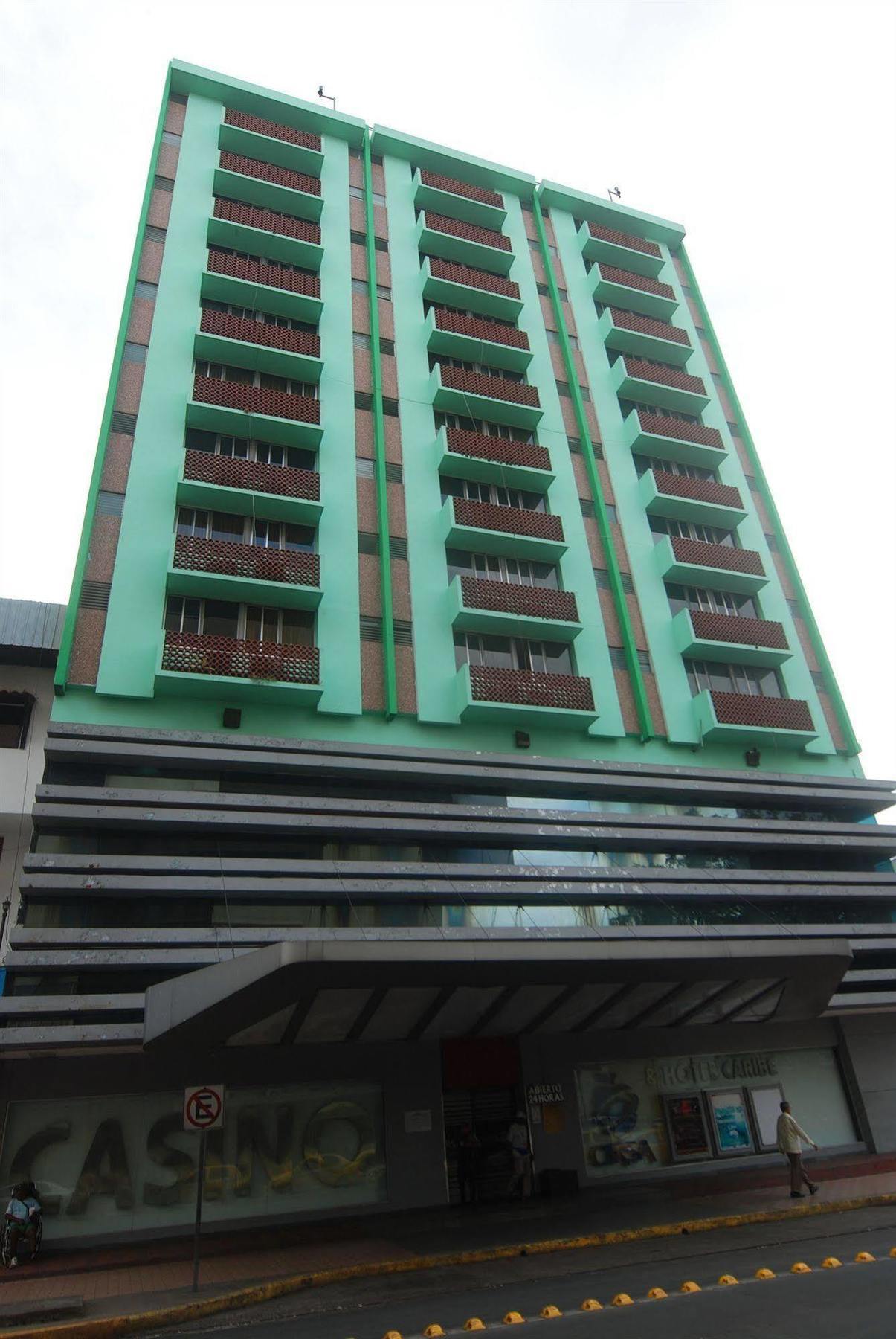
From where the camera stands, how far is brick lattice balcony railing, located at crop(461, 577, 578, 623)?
23797 mm

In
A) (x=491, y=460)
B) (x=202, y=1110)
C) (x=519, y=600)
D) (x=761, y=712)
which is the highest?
(x=491, y=460)

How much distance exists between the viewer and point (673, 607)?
2809cm

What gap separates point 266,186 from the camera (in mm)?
29281

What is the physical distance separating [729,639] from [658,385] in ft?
36.3

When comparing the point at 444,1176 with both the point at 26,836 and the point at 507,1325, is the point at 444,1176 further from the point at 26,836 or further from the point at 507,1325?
the point at 26,836

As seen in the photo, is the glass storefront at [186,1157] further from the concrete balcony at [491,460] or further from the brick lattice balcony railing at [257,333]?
the brick lattice balcony railing at [257,333]

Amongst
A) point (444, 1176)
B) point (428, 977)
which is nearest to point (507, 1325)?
point (428, 977)

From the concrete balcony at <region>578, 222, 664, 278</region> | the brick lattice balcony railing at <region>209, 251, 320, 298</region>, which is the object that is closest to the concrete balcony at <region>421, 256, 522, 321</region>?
the brick lattice balcony railing at <region>209, 251, 320, 298</region>

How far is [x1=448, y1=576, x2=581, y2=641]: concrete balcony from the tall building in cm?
18

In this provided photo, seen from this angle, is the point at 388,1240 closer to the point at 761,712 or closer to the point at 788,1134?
the point at 788,1134

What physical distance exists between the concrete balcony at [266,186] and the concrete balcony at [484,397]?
26.9ft

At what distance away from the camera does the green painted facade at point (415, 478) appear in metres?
21.3

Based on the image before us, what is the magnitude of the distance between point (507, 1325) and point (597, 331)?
1265 inches

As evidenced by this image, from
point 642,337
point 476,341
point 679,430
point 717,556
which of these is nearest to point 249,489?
point 476,341
